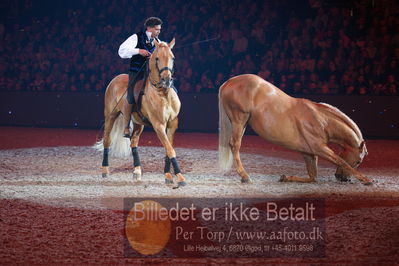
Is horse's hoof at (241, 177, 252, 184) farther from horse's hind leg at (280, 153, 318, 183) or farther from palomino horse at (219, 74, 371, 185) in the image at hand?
horse's hind leg at (280, 153, 318, 183)

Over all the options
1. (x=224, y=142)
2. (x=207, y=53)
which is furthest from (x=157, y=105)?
(x=207, y=53)

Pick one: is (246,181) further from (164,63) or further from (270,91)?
(164,63)

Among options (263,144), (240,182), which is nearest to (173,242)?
(240,182)

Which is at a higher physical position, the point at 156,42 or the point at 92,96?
the point at 156,42

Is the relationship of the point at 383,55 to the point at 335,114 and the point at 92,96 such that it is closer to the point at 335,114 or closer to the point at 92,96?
the point at 335,114

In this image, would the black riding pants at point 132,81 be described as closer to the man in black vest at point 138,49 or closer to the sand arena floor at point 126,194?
the man in black vest at point 138,49

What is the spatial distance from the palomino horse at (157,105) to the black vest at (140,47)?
262 mm

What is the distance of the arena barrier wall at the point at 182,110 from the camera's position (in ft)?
45.3

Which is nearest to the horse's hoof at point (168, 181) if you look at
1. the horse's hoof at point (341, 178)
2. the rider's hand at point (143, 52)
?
the rider's hand at point (143, 52)

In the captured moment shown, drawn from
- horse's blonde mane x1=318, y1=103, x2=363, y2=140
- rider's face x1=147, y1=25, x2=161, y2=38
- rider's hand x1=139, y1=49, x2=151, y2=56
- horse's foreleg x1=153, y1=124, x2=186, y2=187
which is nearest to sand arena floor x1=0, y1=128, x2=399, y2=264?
horse's foreleg x1=153, y1=124, x2=186, y2=187

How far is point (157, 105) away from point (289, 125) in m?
1.93

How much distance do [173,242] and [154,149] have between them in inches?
279

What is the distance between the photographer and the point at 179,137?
14.5m

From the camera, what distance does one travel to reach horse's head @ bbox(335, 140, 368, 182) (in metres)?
7.57
